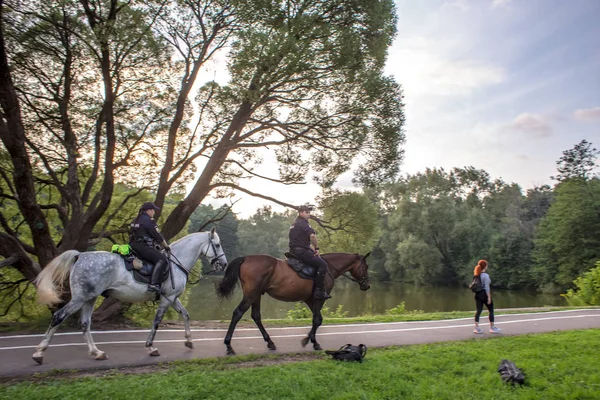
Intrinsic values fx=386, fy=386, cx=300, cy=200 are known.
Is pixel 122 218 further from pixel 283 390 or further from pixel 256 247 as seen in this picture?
pixel 256 247

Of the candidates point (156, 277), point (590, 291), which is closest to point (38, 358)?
point (156, 277)

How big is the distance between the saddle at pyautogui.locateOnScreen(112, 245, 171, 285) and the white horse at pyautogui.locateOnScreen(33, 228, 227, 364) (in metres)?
0.07

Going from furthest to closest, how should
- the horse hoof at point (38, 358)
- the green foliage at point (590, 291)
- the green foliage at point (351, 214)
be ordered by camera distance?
the green foliage at point (590, 291), the green foliage at point (351, 214), the horse hoof at point (38, 358)

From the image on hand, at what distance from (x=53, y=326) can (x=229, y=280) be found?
3127 millimetres

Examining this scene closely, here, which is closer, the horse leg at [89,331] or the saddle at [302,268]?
the horse leg at [89,331]

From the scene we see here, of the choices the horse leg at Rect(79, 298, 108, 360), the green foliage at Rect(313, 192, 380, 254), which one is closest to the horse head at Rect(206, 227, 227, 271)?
the horse leg at Rect(79, 298, 108, 360)

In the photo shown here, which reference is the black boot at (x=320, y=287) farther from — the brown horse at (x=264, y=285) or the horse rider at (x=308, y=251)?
the brown horse at (x=264, y=285)

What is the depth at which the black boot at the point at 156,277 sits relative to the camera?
748cm

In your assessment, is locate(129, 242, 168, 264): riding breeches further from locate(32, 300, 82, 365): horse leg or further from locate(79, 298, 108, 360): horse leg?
locate(32, 300, 82, 365): horse leg

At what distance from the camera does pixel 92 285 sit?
6.91 metres

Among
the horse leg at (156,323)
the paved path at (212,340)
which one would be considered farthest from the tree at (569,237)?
the horse leg at (156,323)

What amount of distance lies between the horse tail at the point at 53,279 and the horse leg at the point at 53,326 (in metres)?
0.22

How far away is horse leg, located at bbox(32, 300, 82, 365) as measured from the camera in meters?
6.27

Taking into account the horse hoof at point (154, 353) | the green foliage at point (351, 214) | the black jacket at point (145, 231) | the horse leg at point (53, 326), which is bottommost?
the horse hoof at point (154, 353)
